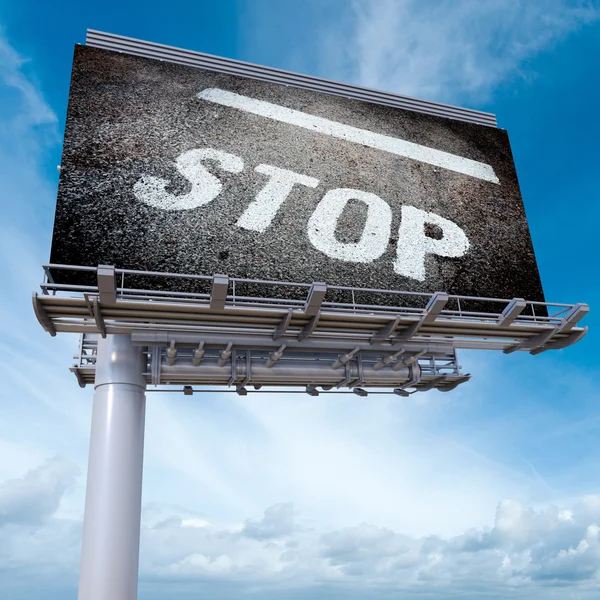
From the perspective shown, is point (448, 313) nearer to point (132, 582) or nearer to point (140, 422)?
point (140, 422)

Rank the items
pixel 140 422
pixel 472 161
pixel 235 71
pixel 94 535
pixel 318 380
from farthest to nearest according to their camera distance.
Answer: pixel 472 161 < pixel 235 71 < pixel 318 380 < pixel 140 422 < pixel 94 535

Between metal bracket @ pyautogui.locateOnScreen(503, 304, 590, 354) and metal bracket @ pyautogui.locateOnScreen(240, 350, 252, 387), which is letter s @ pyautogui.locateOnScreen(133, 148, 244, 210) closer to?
metal bracket @ pyautogui.locateOnScreen(240, 350, 252, 387)

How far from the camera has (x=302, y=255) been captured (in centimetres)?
1240

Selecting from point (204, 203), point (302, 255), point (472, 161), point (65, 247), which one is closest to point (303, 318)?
point (302, 255)

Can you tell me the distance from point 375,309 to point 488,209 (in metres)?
4.60

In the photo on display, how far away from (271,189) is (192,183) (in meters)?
1.60

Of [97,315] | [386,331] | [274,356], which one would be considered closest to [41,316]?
[97,315]

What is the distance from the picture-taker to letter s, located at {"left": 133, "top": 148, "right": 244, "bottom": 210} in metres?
11.9

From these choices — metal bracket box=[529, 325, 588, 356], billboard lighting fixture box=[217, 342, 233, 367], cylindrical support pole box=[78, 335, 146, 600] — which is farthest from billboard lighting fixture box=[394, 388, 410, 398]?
cylindrical support pole box=[78, 335, 146, 600]

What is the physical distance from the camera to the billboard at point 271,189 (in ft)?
38.2

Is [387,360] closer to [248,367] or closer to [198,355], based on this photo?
[248,367]

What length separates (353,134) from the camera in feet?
49.2

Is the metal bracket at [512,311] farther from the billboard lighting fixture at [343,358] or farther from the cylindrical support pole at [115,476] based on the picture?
the cylindrical support pole at [115,476]

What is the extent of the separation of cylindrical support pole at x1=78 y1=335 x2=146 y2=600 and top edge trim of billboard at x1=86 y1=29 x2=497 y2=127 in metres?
6.50
